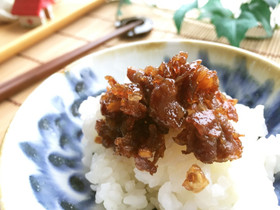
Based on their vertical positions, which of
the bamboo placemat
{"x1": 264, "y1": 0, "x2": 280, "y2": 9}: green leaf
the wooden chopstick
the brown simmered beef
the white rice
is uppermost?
the brown simmered beef

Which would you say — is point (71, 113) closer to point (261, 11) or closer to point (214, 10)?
point (214, 10)

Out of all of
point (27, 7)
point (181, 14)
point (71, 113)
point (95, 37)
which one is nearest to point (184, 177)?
point (71, 113)

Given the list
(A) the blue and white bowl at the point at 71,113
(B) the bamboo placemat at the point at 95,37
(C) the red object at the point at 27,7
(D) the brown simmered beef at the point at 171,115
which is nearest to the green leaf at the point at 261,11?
(B) the bamboo placemat at the point at 95,37

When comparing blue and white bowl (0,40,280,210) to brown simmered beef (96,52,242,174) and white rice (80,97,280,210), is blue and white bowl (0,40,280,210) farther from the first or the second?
brown simmered beef (96,52,242,174)

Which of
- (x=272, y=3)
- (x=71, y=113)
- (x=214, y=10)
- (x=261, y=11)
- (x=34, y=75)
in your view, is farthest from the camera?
(x=214, y=10)

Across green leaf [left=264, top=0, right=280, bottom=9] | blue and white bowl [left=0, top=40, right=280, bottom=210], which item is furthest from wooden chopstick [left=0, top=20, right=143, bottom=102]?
green leaf [left=264, top=0, right=280, bottom=9]

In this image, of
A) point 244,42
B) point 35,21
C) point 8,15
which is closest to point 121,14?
point 35,21

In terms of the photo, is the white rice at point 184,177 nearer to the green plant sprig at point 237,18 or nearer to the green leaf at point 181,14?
the green plant sprig at point 237,18
